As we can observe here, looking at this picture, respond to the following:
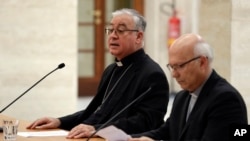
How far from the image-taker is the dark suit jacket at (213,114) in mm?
4051

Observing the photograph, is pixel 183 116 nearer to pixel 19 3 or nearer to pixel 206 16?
pixel 206 16

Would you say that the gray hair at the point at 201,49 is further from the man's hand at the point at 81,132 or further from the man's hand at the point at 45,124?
the man's hand at the point at 45,124

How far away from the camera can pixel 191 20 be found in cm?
1305

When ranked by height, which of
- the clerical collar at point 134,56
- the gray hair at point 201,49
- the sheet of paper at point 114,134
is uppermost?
the gray hair at point 201,49

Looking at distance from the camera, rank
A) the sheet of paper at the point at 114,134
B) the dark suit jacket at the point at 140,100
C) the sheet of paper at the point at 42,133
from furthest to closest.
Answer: the dark suit jacket at the point at 140,100
the sheet of paper at the point at 42,133
the sheet of paper at the point at 114,134

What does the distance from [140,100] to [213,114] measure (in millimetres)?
1140

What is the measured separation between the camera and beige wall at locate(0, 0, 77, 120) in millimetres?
8484

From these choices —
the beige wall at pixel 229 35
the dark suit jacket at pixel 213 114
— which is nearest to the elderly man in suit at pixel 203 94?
the dark suit jacket at pixel 213 114

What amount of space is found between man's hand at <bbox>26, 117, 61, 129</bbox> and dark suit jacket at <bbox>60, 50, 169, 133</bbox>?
4.3 inches

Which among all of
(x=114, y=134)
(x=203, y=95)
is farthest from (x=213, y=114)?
(x=114, y=134)

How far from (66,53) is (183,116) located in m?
4.36

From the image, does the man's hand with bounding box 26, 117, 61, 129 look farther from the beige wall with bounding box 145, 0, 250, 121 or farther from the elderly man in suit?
the beige wall with bounding box 145, 0, 250, 121

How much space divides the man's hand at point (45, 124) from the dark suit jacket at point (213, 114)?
3.97 ft

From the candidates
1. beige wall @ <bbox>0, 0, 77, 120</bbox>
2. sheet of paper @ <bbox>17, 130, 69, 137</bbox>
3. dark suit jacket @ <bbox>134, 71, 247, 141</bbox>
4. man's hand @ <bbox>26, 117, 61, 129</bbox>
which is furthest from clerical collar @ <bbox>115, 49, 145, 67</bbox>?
beige wall @ <bbox>0, 0, 77, 120</bbox>
